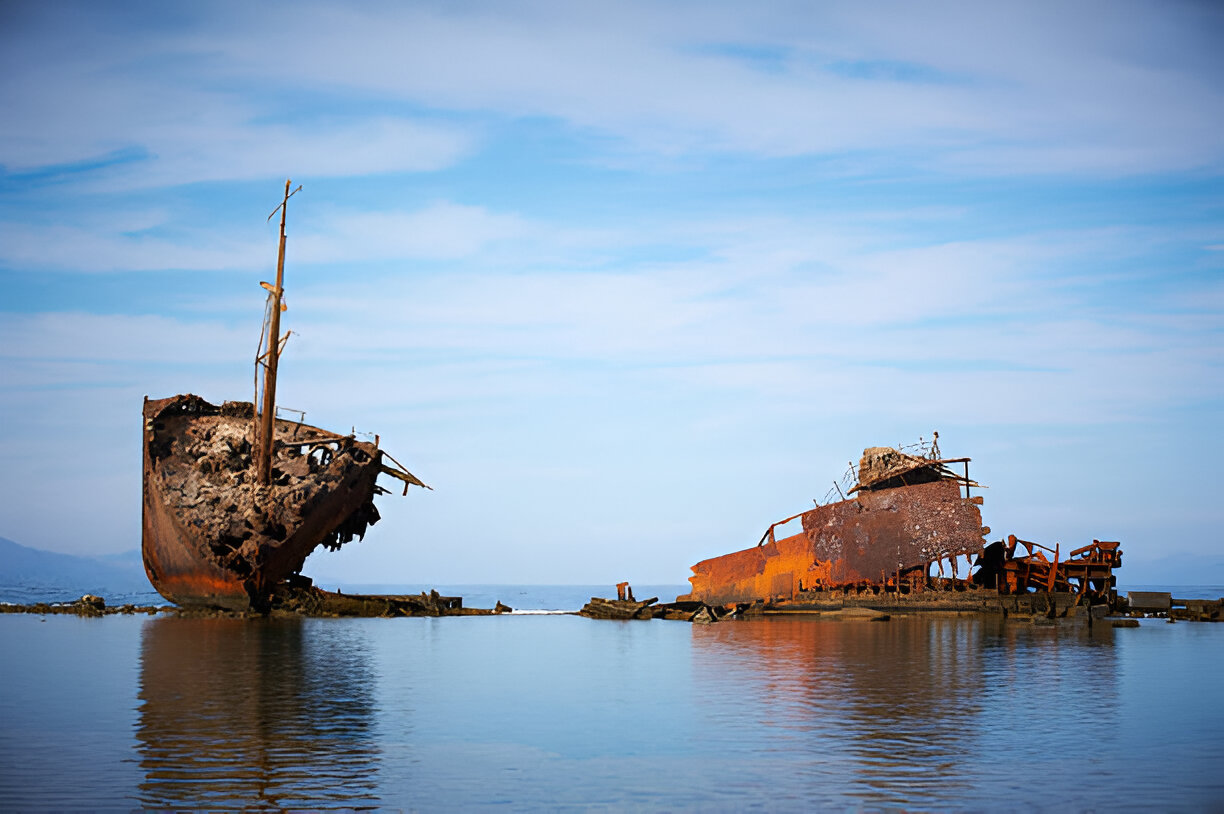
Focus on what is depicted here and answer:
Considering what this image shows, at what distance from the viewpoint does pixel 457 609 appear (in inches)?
2290

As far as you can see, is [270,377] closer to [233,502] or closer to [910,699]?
[233,502]

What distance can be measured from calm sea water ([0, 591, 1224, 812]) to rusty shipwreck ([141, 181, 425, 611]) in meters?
5.39

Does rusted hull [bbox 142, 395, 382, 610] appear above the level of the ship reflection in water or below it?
above

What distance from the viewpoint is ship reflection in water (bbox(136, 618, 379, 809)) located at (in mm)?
13773

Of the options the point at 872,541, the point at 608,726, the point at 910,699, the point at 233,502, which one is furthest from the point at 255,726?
the point at 872,541

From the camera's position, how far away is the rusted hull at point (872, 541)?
4578 centimetres

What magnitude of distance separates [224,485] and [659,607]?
23.1 meters

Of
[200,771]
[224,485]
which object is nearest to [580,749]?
[200,771]

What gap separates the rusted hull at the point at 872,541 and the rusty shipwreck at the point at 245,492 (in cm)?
1701

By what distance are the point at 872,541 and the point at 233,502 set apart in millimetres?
25795

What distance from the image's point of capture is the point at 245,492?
4250 cm

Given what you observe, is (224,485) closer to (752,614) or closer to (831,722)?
(752,614)

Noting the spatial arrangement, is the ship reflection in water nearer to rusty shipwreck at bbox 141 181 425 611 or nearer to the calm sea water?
the calm sea water

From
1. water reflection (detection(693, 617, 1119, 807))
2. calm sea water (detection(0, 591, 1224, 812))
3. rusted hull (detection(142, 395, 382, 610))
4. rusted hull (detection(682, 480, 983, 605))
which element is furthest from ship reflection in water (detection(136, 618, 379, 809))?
rusted hull (detection(682, 480, 983, 605))
